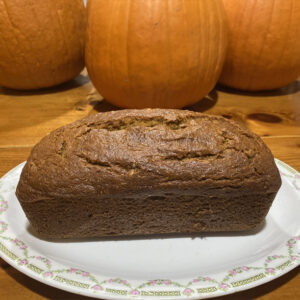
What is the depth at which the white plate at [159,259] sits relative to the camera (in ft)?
2.43

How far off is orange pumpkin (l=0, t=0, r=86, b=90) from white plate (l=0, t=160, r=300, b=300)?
3.02ft

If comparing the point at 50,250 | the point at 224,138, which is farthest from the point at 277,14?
the point at 50,250

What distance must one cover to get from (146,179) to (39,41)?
1.17 meters

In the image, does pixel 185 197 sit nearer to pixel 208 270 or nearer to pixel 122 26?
pixel 208 270

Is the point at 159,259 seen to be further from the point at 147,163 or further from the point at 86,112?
the point at 86,112

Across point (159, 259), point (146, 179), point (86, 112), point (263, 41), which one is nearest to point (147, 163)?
point (146, 179)

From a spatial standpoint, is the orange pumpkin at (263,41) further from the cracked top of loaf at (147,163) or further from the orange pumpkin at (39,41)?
the cracked top of loaf at (147,163)

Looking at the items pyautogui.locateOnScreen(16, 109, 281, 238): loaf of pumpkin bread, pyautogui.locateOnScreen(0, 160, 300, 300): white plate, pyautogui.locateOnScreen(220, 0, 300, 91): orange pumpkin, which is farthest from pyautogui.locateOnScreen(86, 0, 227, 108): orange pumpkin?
pyautogui.locateOnScreen(0, 160, 300, 300): white plate

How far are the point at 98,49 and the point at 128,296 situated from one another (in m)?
1.12

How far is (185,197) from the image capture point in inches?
34.2

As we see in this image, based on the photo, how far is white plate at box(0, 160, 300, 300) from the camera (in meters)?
0.74

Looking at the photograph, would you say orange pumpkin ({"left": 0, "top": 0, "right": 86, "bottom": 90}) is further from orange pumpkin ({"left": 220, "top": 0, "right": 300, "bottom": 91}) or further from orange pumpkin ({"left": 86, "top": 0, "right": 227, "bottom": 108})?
orange pumpkin ({"left": 220, "top": 0, "right": 300, "bottom": 91})

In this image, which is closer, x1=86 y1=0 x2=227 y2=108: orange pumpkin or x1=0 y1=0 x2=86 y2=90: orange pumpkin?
x1=86 y1=0 x2=227 y2=108: orange pumpkin

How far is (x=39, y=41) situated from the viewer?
1.66 meters
